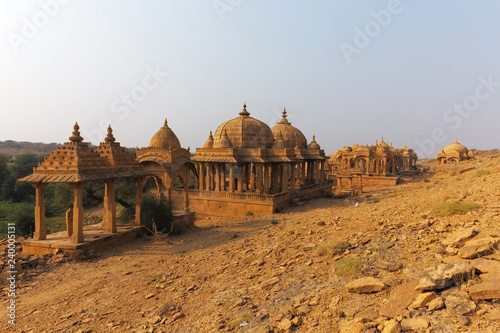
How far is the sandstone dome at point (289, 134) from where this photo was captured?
29.3 meters

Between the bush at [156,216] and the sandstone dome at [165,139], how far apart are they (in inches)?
320

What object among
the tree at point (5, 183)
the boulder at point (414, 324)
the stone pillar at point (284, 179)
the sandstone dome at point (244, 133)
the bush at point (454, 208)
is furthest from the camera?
the tree at point (5, 183)

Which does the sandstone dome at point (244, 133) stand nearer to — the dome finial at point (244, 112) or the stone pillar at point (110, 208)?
the dome finial at point (244, 112)

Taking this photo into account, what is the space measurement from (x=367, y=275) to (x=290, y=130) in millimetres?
24383

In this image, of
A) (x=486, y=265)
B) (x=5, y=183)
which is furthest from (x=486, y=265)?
(x=5, y=183)

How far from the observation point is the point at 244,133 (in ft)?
80.4

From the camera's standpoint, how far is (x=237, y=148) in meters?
22.8

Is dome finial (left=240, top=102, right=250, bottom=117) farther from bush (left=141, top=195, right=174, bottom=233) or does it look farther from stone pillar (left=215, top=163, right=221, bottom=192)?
bush (left=141, top=195, right=174, bottom=233)

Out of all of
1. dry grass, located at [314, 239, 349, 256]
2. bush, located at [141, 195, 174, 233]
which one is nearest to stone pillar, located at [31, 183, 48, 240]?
bush, located at [141, 195, 174, 233]

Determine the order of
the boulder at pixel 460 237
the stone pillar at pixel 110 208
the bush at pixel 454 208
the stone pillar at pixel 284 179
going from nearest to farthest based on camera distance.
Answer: the boulder at pixel 460 237
the bush at pixel 454 208
the stone pillar at pixel 110 208
the stone pillar at pixel 284 179

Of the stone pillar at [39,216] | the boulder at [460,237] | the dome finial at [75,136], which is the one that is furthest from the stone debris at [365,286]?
the stone pillar at [39,216]

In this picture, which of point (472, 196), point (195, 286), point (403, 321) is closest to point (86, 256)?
point (195, 286)

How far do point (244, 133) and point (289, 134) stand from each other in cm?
648

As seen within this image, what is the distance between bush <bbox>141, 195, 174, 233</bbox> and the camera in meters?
Result: 14.6
